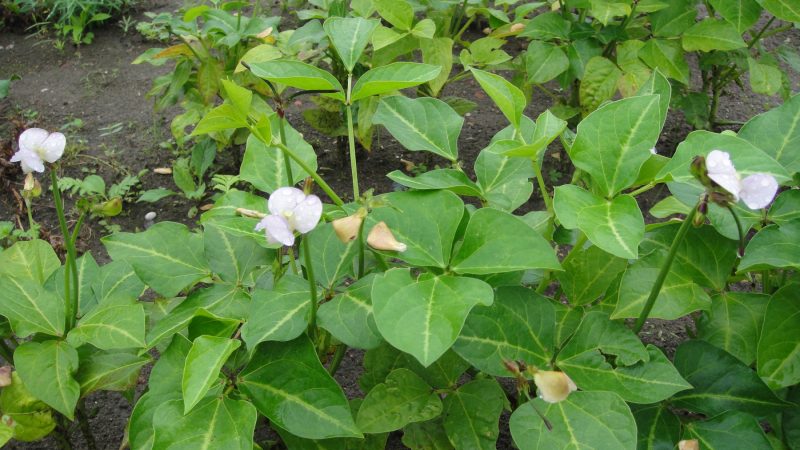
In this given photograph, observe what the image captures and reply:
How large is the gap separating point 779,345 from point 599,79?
128cm

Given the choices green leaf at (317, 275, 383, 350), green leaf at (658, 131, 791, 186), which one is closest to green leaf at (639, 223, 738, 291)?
green leaf at (658, 131, 791, 186)

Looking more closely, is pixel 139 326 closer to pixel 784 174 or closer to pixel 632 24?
pixel 784 174

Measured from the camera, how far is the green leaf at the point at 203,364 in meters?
0.89

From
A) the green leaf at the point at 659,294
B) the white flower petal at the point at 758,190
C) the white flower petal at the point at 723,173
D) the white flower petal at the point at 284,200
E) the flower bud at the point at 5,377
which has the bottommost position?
the flower bud at the point at 5,377

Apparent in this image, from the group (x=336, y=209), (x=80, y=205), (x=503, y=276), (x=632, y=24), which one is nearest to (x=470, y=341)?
(x=503, y=276)

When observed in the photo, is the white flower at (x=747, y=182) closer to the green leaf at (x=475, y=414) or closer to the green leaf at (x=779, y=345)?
the green leaf at (x=779, y=345)

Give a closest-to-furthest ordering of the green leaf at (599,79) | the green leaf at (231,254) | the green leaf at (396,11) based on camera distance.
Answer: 1. the green leaf at (231,254)
2. the green leaf at (396,11)
3. the green leaf at (599,79)

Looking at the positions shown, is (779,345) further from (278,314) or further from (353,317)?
(278,314)

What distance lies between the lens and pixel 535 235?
960mm

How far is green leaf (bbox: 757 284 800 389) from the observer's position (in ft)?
3.33

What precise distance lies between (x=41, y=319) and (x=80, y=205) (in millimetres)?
263

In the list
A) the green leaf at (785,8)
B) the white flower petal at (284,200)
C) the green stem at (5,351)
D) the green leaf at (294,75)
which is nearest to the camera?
the white flower petal at (284,200)

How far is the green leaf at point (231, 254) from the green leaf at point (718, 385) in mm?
713

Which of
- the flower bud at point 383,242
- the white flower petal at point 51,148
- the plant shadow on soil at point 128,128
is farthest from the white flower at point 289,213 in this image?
the plant shadow on soil at point 128,128
